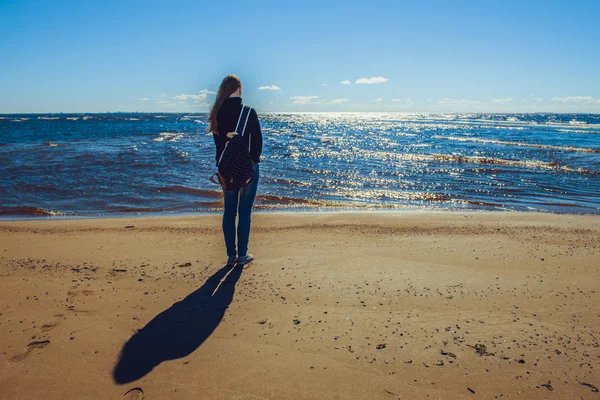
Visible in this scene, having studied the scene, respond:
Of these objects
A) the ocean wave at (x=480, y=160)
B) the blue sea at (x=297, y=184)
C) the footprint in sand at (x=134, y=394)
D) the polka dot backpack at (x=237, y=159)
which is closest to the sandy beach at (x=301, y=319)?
the footprint in sand at (x=134, y=394)

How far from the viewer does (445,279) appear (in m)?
4.20

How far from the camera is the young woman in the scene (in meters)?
4.32

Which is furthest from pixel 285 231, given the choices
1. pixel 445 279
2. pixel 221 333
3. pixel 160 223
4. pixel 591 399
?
pixel 591 399

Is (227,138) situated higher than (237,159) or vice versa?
(227,138)

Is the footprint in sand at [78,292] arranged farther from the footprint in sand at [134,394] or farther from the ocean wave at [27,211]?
the ocean wave at [27,211]

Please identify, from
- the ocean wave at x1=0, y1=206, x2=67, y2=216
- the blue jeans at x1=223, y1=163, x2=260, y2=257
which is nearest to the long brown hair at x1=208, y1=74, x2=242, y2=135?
the blue jeans at x1=223, y1=163, x2=260, y2=257

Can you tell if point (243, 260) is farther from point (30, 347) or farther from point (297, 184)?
point (297, 184)

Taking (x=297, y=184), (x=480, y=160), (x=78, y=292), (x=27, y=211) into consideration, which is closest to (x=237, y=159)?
(x=78, y=292)

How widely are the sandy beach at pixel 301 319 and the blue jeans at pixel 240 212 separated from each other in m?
0.27

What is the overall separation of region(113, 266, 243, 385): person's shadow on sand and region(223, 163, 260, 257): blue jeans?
29.2 inches

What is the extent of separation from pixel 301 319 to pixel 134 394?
4.48 feet

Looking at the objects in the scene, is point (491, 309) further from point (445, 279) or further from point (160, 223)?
point (160, 223)

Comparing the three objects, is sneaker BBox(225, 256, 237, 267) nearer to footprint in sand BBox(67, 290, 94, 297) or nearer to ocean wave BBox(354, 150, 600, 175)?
footprint in sand BBox(67, 290, 94, 297)

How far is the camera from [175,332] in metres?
3.09
